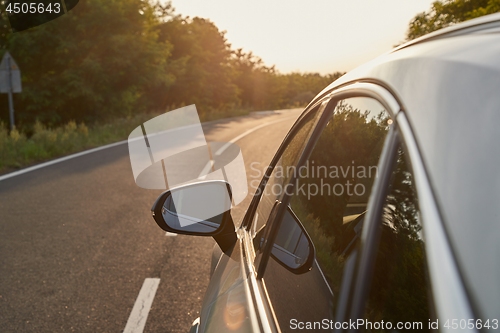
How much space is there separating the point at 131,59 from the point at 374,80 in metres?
33.6

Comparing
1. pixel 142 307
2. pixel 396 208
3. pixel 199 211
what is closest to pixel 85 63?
pixel 142 307

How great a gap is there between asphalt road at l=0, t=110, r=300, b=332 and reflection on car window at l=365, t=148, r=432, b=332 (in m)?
3.11

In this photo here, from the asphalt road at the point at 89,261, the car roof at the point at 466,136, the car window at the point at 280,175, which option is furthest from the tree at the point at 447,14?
the car roof at the point at 466,136

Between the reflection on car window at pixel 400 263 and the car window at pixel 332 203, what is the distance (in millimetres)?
134

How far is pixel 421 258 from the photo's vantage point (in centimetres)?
80

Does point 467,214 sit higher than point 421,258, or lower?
higher

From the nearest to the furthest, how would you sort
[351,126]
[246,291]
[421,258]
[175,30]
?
[421,258], [351,126], [246,291], [175,30]

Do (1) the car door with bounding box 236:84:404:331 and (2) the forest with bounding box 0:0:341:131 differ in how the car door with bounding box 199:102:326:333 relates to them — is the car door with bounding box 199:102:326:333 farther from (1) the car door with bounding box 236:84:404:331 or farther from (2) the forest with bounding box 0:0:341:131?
(2) the forest with bounding box 0:0:341:131

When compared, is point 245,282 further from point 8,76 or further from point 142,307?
point 8,76

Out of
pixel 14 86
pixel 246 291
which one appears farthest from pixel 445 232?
pixel 14 86

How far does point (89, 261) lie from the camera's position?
5129 mm

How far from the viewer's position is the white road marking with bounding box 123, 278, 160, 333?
379 centimetres

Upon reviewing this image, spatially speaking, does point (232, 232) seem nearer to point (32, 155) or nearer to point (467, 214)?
point (467, 214)

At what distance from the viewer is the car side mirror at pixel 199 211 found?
2.19 m
